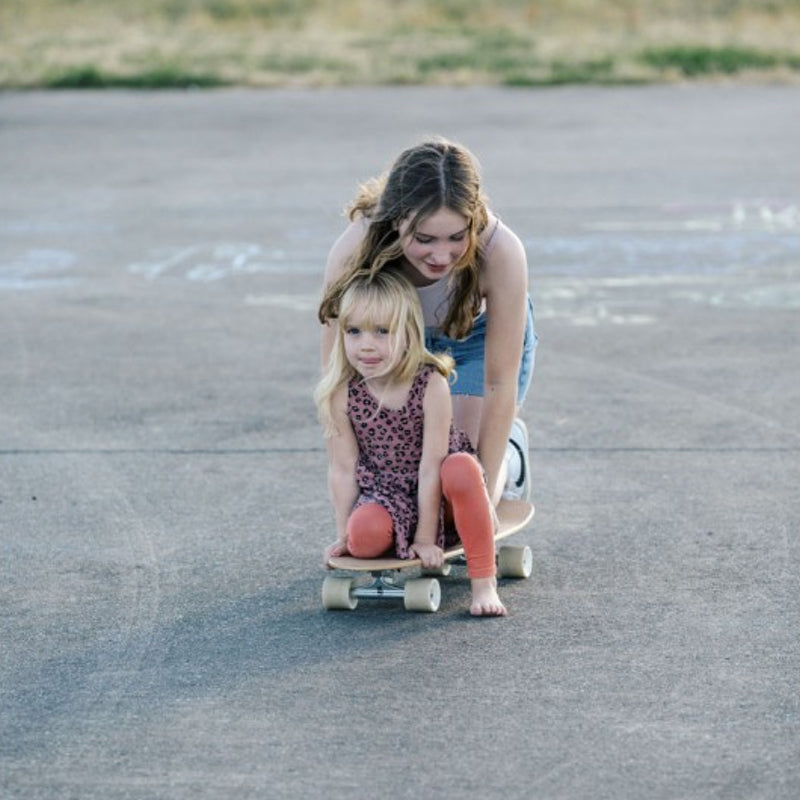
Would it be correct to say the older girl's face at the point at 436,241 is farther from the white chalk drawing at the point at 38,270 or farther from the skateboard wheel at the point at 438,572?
the white chalk drawing at the point at 38,270

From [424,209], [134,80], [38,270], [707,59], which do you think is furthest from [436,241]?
[707,59]

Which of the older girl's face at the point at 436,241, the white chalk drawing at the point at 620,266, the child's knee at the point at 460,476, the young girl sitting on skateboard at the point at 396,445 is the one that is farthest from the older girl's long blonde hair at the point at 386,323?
the white chalk drawing at the point at 620,266

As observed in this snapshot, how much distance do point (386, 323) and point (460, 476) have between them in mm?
507

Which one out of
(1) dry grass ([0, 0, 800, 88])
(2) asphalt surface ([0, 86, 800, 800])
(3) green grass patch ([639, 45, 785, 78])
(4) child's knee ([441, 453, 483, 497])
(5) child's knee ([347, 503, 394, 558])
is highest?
(4) child's knee ([441, 453, 483, 497])

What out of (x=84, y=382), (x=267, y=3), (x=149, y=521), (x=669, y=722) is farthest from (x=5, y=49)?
(x=669, y=722)

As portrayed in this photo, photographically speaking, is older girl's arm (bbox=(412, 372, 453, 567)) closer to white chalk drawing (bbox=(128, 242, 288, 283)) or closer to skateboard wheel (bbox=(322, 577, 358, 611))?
skateboard wheel (bbox=(322, 577, 358, 611))

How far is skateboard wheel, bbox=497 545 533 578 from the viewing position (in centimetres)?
599

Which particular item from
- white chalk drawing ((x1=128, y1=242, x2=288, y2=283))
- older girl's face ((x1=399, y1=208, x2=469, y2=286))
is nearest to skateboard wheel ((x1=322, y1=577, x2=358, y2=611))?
older girl's face ((x1=399, y1=208, x2=469, y2=286))

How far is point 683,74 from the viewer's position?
2144 centimetres

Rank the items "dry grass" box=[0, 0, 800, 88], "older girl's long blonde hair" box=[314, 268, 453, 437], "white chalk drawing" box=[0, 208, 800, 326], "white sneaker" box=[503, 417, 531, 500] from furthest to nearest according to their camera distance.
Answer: "dry grass" box=[0, 0, 800, 88]
"white chalk drawing" box=[0, 208, 800, 326]
"white sneaker" box=[503, 417, 531, 500]
"older girl's long blonde hair" box=[314, 268, 453, 437]

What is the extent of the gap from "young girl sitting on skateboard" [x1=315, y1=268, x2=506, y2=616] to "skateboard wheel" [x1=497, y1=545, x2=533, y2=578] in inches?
11.6

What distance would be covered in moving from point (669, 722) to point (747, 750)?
0.86 feet

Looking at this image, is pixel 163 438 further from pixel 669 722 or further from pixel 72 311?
pixel 669 722

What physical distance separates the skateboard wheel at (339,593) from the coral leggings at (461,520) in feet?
0.37
